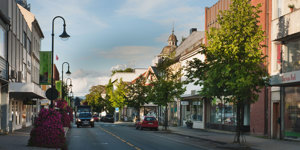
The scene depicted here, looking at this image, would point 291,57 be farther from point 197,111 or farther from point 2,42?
point 197,111

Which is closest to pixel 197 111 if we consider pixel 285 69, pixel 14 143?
pixel 285 69

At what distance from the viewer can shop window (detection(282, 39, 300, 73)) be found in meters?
25.2

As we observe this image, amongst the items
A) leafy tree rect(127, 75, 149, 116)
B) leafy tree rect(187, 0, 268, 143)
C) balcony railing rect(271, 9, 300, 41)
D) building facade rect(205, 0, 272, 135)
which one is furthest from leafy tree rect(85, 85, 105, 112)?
leafy tree rect(187, 0, 268, 143)

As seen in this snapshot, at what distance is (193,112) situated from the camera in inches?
1962

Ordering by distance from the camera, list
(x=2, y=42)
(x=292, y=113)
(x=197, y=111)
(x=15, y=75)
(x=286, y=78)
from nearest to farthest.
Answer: (x=286, y=78), (x=292, y=113), (x=2, y=42), (x=15, y=75), (x=197, y=111)

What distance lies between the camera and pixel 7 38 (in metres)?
29.4

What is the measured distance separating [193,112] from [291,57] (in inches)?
975

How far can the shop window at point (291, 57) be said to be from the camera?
25188 mm

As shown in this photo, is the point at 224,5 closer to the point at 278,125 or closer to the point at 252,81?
the point at 278,125

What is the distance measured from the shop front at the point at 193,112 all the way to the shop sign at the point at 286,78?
68.3ft

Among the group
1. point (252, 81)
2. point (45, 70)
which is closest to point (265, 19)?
point (252, 81)

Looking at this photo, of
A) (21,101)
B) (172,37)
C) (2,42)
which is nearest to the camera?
(2,42)

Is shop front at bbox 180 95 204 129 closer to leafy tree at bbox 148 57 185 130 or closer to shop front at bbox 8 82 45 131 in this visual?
leafy tree at bbox 148 57 185 130

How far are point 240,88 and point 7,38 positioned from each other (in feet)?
57.3
